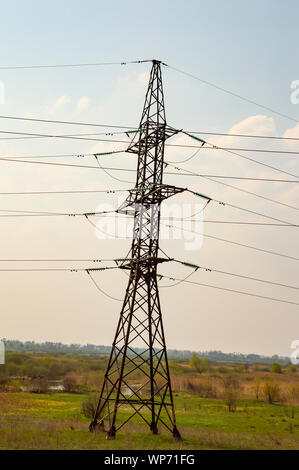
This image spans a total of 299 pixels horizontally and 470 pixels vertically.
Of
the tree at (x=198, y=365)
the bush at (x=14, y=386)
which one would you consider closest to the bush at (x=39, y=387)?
the bush at (x=14, y=386)

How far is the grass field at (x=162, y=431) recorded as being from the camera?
30.2 meters

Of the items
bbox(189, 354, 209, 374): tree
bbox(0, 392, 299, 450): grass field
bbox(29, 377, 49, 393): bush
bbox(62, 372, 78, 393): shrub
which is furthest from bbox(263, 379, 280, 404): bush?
bbox(189, 354, 209, 374): tree

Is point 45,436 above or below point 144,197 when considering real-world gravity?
below

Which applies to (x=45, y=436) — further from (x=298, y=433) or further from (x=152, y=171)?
(x=298, y=433)

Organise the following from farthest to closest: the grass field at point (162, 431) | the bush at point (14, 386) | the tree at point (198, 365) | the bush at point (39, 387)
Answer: the tree at point (198, 365)
the bush at point (39, 387)
the bush at point (14, 386)
the grass field at point (162, 431)

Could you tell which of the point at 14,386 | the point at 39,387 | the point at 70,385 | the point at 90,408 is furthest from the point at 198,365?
the point at 90,408

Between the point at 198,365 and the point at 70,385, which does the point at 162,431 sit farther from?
the point at 198,365

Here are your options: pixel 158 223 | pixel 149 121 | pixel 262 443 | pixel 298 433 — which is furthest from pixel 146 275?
pixel 298 433

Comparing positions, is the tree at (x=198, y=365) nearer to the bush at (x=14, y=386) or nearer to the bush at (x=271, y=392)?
the bush at (x=271, y=392)

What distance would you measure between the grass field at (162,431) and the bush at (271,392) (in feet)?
6.93
